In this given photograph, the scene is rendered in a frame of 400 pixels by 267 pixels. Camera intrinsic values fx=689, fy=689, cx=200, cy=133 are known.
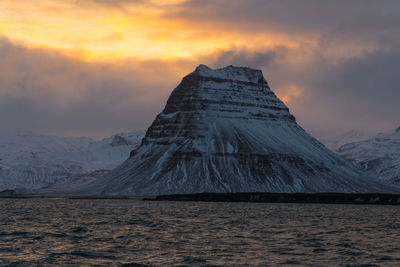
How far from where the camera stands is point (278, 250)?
262ft

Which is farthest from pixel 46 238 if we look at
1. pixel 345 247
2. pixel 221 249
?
pixel 345 247

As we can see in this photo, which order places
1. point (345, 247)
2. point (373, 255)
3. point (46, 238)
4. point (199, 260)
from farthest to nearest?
point (46, 238) → point (345, 247) → point (373, 255) → point (199, 260)

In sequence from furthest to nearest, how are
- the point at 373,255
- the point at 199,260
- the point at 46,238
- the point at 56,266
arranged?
the point at 46,238, the point at 373,255, the point at 199,260, the point at 56,266

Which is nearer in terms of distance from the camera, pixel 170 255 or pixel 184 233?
pixel 170 255

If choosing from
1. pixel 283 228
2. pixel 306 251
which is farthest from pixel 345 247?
pixel 283 228

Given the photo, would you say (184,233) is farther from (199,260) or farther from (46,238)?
(199,260)

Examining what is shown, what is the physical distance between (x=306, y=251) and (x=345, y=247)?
26.0 feet

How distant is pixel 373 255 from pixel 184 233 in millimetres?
32108

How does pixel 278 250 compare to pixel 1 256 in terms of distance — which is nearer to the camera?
pixel 1 256

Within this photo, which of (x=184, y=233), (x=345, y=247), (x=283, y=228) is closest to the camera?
(x=345, y=247)

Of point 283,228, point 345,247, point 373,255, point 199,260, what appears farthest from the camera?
point 283,228

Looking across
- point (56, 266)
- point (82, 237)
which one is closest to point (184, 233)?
point (82, 237)

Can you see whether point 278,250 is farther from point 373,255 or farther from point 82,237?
point 82,237

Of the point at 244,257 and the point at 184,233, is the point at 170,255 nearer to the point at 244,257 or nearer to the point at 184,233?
the point at 244,257
